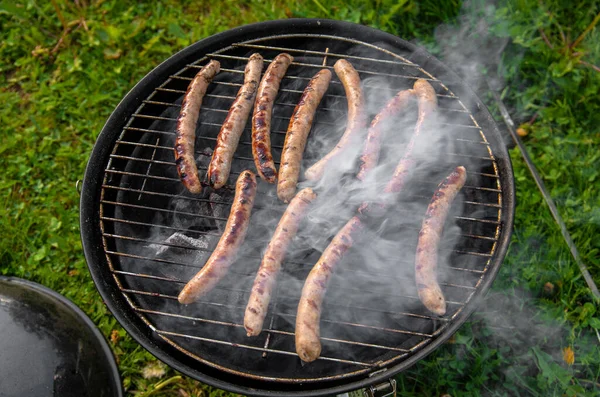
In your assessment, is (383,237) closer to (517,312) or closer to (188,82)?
(517,312)

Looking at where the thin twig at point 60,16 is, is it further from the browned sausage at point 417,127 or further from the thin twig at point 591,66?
the thin twig at point 591,66

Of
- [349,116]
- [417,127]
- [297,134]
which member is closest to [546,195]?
[417,127]

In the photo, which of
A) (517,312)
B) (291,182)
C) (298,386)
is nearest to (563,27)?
(517,312)

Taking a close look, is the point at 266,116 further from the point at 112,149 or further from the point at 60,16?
the point at 60,16

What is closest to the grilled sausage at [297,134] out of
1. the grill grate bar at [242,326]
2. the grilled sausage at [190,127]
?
the grilled sausage at [190,127]

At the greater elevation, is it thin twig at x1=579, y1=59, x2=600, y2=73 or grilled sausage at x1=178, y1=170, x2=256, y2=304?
thin twig at x1=579, y1=59, x2=600, y2=73

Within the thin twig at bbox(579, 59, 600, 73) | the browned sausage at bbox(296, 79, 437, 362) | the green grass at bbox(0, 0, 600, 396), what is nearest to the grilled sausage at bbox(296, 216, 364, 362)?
the browned sausage at bbox(296, 79, 437, 362)

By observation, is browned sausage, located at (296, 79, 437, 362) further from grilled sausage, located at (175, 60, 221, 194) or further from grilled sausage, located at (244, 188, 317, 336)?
grilled sausage, located at (175, 60, 221, 194)
